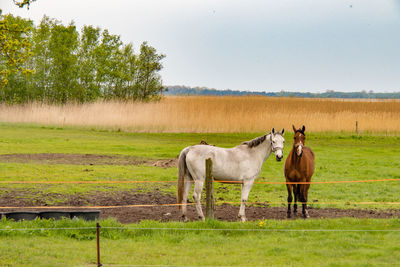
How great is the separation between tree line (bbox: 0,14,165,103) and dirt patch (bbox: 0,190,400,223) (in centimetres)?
3615

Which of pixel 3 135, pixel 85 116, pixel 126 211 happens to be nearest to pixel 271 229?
pixel 126 211

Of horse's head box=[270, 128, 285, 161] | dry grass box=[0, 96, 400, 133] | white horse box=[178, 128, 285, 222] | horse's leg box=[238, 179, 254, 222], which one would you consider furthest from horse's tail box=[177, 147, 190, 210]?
dry grass box=[0, 96, 400, 133]

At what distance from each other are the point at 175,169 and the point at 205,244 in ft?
35.6

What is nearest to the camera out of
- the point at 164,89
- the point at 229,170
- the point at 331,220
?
the point at 331,220

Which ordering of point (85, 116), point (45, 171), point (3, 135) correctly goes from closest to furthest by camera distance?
point (45, 171), point (3, 135), point (85, 116)

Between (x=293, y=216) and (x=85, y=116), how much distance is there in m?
32.2

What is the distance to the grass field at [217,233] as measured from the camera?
9.02 metres

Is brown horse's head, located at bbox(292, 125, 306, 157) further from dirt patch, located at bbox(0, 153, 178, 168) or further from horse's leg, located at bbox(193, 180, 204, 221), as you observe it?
dirt patch, located at bbox(0, 153, 178, 168)

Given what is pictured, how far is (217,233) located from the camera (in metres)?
10.5

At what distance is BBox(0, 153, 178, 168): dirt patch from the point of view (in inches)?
861

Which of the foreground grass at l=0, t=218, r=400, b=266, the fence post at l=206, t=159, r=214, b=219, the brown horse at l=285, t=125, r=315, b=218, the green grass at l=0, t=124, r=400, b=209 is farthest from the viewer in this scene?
the green grass at l=0, t=124, r=400, b=209

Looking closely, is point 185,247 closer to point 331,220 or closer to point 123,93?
point 331,220

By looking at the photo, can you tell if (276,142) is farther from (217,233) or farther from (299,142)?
(217,233)

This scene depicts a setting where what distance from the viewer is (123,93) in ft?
173
